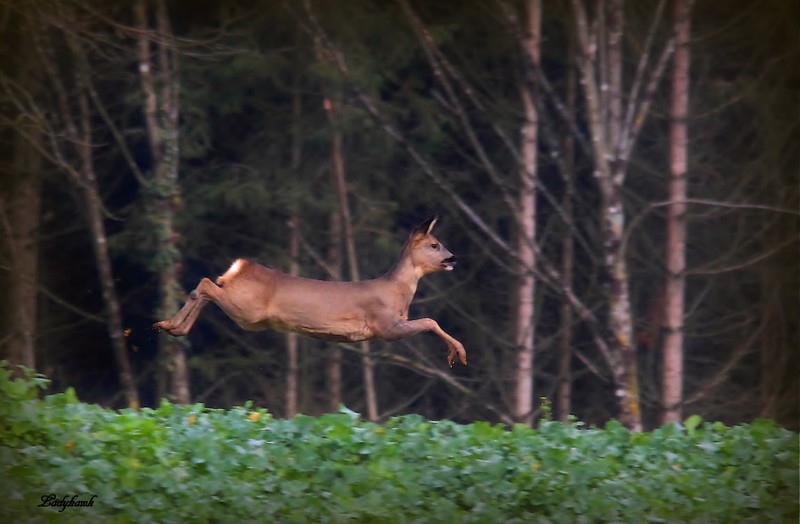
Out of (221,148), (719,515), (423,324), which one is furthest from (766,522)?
(221,148)

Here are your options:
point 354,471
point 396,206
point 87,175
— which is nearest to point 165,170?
point 87,175

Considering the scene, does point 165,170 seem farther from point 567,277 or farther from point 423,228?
point 423,228

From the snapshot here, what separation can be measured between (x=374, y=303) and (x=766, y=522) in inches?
106

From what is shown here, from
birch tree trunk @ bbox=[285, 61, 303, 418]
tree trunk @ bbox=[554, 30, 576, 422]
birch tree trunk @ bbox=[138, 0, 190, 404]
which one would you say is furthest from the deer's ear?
tree trunk @ bbox=[554, 30, 576, 422]

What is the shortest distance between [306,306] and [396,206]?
7544 mm

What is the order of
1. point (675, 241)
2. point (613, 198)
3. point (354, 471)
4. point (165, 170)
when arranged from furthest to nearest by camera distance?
point (675, 241) → point (165, 170) → point (613, 198) → point (354, 471)

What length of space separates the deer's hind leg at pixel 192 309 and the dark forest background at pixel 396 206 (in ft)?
20.3

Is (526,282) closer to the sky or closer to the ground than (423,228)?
closer to the ground

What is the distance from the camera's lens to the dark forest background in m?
14.6

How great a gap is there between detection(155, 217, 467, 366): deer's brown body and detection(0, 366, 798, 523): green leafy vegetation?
562mm

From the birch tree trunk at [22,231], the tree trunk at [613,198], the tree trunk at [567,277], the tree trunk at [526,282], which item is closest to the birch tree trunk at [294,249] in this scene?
the tree trunk at [526,282]

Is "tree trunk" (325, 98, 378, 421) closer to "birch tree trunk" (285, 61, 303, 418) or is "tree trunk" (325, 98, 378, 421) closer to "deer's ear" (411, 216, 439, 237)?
"birch tree trunk" (285, 61, 303, 418)

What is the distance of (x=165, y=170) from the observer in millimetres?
13055

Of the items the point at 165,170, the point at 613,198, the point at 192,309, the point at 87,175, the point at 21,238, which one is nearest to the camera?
the point at 192,309
